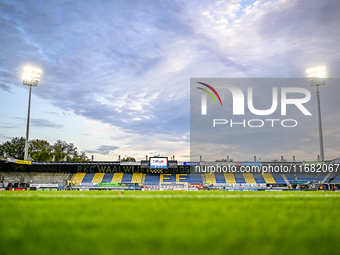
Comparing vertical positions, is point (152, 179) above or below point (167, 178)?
below

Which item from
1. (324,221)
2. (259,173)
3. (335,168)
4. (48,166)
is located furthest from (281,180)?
(324,221)

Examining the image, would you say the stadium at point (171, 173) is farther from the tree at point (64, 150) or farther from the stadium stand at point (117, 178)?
the tree at point (64, 150)

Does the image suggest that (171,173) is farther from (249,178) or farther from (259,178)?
(259,178)

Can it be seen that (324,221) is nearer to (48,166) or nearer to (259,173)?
(259,173)

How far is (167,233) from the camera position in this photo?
10.1 ft

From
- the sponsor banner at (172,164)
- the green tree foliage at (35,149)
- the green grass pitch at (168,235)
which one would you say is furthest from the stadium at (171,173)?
the green grass pitch at (168,235)

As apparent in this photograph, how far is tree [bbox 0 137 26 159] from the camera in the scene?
8531cm

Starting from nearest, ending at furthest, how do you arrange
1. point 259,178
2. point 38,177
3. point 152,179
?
point 38,177 < point 152,179 < point 259,178

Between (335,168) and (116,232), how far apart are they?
187ft

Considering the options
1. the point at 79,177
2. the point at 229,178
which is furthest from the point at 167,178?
the point at 79,177

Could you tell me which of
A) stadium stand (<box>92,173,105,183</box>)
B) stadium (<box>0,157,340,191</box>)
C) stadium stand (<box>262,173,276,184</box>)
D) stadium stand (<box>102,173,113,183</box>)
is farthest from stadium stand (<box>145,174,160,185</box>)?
stadium stand (<box>262,173,276,184</box>)

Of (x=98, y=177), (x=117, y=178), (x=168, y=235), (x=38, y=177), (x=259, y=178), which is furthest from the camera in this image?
(x=98, y=177)

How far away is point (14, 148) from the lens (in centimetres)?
8669

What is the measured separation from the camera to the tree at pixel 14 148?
85.3 m
